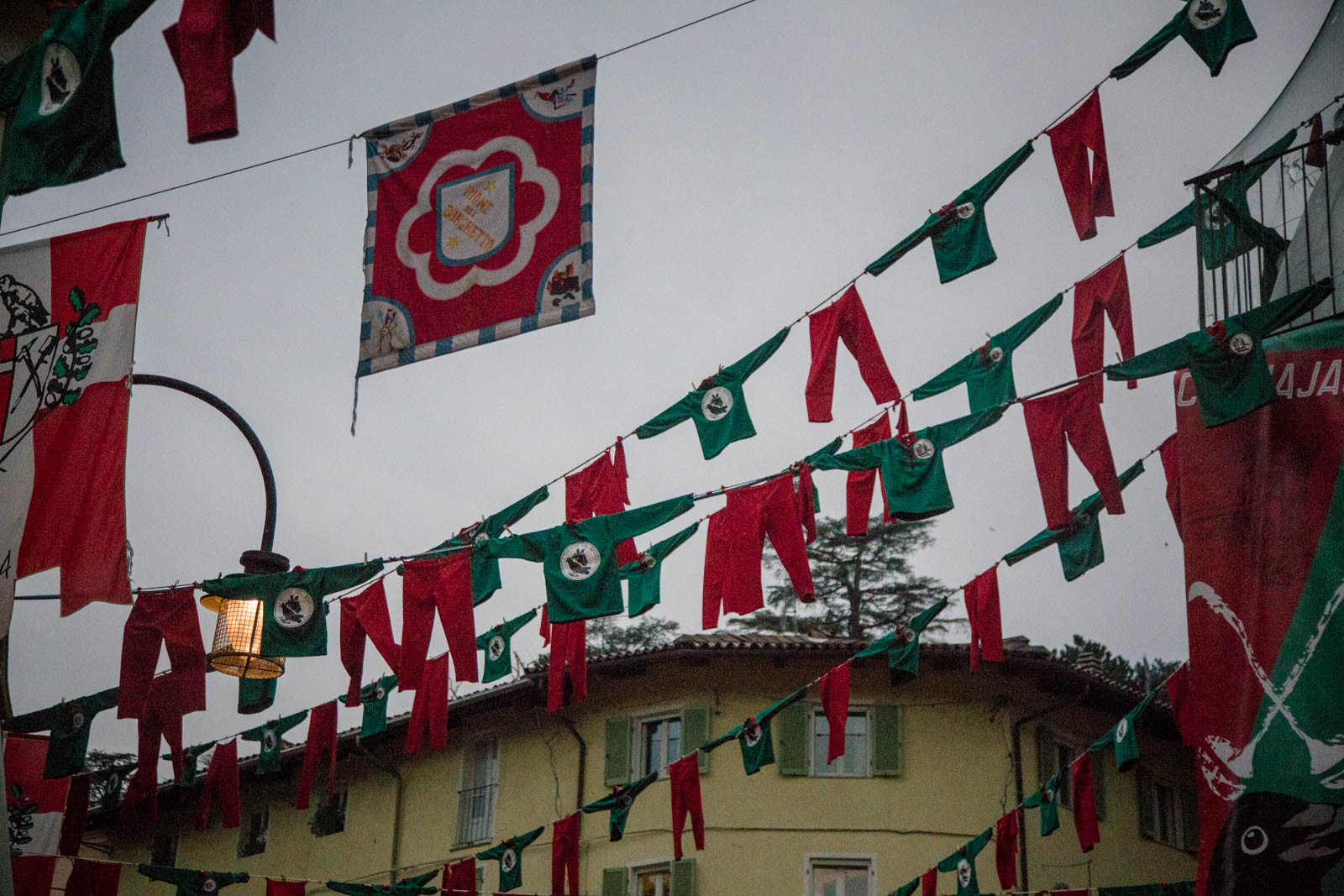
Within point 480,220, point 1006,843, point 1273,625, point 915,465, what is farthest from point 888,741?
point 480,220

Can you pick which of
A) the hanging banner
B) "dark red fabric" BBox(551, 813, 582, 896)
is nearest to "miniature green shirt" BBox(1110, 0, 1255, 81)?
the hanging banner

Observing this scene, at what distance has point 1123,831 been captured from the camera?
23.1 metres

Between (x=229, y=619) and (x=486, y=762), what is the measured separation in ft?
50.6

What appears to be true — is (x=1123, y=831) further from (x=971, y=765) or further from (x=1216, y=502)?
(x=1216, y=502)

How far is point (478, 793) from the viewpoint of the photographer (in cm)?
2508

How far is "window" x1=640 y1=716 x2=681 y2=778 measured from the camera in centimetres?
2362

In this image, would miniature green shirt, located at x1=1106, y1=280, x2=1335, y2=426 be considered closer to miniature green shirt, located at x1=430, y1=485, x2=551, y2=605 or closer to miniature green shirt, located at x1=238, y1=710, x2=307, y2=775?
miniature green shirt, located at x1=430, y1=485, x2=551, y2=605

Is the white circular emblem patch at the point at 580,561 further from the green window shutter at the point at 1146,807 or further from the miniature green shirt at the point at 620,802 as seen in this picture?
the green window shutter at the point at 1146,807

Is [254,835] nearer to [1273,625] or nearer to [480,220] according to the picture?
[480,220]

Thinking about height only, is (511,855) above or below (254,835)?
below

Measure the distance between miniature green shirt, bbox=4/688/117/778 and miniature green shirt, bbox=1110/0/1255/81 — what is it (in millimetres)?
12503

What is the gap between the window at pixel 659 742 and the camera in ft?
77.5

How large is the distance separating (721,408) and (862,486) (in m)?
1.90

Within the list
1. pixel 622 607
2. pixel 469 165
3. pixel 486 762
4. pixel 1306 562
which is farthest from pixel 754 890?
pixel 469 165
